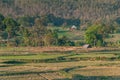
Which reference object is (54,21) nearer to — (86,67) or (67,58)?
(67,58)

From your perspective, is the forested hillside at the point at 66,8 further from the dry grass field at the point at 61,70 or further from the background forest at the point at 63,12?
the dry grass field at the point at 61,70

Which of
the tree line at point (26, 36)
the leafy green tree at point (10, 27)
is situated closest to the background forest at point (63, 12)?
the tree line at point (26, 36)

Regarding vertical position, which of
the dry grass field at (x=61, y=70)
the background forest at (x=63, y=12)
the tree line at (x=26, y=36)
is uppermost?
the background forest at (x=63, y=12)

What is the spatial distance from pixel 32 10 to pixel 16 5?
19.2 feet

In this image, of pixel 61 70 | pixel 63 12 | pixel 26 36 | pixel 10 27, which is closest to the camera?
pixel 61 70

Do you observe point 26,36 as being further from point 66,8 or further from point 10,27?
point 66,8

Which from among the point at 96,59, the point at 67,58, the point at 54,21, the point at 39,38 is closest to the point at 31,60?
the point at 67,58

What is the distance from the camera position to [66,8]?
128m

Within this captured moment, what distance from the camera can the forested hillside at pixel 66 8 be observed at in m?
121

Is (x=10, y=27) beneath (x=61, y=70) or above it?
above

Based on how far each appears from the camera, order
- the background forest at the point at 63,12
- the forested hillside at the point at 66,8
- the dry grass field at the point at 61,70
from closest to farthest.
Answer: the dry grass field at the point at 61,70
the background forest at the point at 63,12
the forested hillside at the point at 66,8

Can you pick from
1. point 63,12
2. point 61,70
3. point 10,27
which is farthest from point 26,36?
point 63,12

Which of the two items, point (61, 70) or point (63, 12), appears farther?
point (63, 12)

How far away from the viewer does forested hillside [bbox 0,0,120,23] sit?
4773 inches
